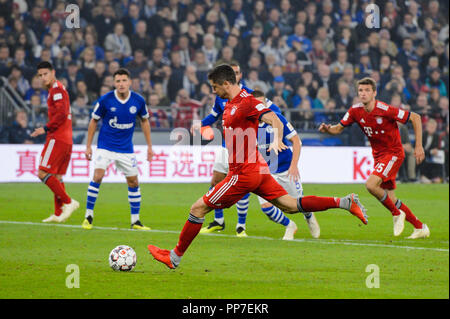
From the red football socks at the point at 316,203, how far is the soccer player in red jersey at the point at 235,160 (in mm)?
262

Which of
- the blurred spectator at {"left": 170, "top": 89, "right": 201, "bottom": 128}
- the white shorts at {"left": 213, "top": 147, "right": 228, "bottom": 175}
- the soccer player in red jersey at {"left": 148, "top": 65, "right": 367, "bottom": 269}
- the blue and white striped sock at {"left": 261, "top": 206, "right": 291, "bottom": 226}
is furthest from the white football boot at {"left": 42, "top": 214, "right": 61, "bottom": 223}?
the blurred spectator at {"left": 170, "top": 89, "right": 201, "bottom": 128}

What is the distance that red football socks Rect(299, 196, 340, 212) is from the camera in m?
7.23

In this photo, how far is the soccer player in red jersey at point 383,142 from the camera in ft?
32.7

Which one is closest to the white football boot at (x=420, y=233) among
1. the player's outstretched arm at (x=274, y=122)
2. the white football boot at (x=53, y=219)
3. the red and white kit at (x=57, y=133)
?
the player's outstretched arm at (x=274, y=122)

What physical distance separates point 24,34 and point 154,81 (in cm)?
324

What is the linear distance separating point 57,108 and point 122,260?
179 inches

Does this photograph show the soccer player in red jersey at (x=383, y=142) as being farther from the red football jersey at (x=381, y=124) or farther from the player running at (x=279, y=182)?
the player running at (x=279, y=182)

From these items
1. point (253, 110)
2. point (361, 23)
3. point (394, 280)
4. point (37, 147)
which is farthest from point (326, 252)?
point (361, 23)

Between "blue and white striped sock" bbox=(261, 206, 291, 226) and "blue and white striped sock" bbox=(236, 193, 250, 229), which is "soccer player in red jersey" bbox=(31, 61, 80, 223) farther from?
"blue and white striped sock" bbox=(261, 206, 291, 226)

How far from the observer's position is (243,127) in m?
6.87

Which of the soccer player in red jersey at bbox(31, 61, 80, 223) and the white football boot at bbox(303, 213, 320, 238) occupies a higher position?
the soccer player in red jersey at bbox(31, 61, 80, 223)

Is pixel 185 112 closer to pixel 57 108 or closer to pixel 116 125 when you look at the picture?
pixel 57 108

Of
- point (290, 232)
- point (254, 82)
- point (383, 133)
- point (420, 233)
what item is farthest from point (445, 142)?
point (290, 232)

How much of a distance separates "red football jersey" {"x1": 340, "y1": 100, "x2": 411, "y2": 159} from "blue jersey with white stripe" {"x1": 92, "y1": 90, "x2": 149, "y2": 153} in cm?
265
